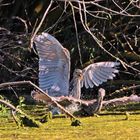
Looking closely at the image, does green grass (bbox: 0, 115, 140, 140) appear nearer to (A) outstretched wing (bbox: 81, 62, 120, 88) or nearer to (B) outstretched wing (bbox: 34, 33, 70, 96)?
(B) outstretched wing (bbox: 34, 33, 70, 96)

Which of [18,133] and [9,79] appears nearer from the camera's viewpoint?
[18,133]

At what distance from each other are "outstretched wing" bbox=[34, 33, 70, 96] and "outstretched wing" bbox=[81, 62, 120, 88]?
0.26 metres

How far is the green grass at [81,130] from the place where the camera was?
16.6 feet

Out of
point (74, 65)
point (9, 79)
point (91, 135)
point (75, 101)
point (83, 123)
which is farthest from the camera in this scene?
point (74, 65)

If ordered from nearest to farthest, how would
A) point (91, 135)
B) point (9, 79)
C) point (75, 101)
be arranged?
point (91, 135)
point (75, 101)
point (9, 79)

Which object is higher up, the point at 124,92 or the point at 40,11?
the point at 40,11

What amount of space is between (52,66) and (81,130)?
184 cm

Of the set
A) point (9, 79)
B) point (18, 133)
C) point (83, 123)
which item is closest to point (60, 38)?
point (9, 79)

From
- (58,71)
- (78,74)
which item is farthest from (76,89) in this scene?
(58,71)

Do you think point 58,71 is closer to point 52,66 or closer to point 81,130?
point 52,66

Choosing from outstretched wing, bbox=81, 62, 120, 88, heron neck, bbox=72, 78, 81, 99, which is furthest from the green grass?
outstretched wing, bbox=81, 62, 120, 88

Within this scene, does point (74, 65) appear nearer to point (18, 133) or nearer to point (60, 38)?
point (60, 38)

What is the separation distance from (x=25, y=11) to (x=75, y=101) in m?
2.87

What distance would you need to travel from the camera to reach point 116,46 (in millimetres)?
9484
